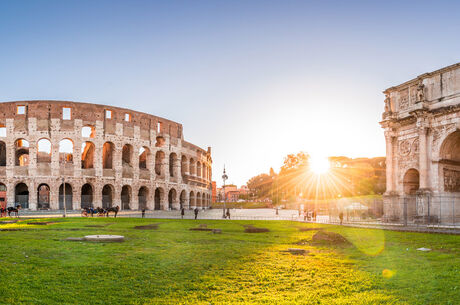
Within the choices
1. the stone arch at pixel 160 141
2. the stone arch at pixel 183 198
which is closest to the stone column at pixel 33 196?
the stone arch at pixel 160 141

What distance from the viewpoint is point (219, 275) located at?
27.7 feet

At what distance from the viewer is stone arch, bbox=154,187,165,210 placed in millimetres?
59938

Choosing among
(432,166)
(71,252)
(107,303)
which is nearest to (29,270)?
(71,252)

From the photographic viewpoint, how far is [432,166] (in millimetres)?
28391

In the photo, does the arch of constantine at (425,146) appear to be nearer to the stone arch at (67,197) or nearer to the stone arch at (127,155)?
the stone arch at (127,155)

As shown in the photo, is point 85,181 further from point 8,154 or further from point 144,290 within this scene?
point 144,290

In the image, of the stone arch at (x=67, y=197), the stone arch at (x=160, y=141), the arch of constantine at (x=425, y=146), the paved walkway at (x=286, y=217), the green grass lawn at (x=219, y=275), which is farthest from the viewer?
the stone arch at (x=160, y=141)

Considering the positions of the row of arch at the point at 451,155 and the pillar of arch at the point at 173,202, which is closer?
the row of arch at the point at 451,155

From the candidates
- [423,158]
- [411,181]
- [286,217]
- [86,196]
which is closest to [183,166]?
[86,196]

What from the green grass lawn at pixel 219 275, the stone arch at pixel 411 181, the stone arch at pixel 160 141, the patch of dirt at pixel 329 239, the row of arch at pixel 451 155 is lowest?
the patch of dirt at pixel 329 239

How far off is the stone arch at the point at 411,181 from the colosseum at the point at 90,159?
3470 cm

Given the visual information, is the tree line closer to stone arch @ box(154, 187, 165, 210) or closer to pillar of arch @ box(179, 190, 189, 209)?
pillar of arch @ box(179, 190, 189, 209)

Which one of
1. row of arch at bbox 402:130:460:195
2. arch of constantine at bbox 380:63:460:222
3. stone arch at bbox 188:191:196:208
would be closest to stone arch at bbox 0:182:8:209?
stone arch at bbox 188:191:196:208

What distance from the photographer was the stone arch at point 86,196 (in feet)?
166
